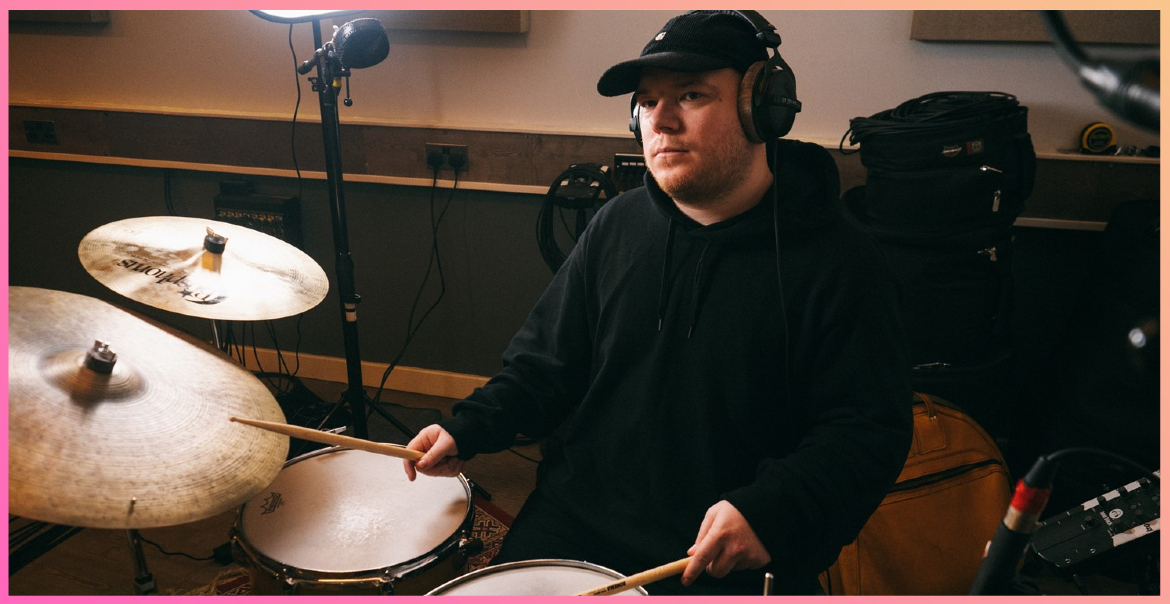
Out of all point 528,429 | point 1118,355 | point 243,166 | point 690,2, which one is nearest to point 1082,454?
point 528,429

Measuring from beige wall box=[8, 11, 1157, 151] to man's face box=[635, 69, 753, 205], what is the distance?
1.16 meters

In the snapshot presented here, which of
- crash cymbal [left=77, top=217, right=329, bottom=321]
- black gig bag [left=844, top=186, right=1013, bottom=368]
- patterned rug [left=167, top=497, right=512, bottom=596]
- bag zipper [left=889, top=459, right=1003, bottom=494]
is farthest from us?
black gig bag [left=844, top=186, right=1013, bottom=368]

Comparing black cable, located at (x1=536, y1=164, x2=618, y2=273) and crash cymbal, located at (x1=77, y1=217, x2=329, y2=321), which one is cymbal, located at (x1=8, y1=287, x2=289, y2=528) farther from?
black cable, located at (x1=536, y1=164, x2=618, y2=273)

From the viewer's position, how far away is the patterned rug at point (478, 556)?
1748 mm

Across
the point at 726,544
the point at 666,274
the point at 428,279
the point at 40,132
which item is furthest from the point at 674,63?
the point at 40,132

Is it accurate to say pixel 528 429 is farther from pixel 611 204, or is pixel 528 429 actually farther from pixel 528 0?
pixel 528 0

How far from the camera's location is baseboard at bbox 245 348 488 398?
280 centimetres

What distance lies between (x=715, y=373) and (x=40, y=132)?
2911 mm

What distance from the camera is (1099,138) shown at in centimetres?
206

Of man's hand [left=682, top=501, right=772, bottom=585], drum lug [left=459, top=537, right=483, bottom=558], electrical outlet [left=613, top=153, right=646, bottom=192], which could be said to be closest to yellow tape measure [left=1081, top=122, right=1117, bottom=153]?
electrical outlet [left=613, top=153, right=646, bottom=192]

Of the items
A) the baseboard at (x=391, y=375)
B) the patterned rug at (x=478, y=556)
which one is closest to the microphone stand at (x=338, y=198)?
the patterned rug at (x=478, y=556)

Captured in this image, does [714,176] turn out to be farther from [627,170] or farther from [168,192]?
[168,192]

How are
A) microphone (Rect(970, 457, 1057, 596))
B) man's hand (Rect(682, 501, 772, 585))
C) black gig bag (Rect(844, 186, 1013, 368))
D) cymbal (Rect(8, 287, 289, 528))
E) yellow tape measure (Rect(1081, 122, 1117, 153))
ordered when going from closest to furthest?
microphone (Rect(970, 457, 1057, 596)), cymbal (Rect(8, 287, 289, 528)), man's hand (Rect(682, 501, 772, 585)), black gig bag (Rect(844, 186, 1013, 368)), yellow tape measure (Rect(1081, 122, 1117, 153))

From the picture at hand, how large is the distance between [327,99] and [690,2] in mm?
987
